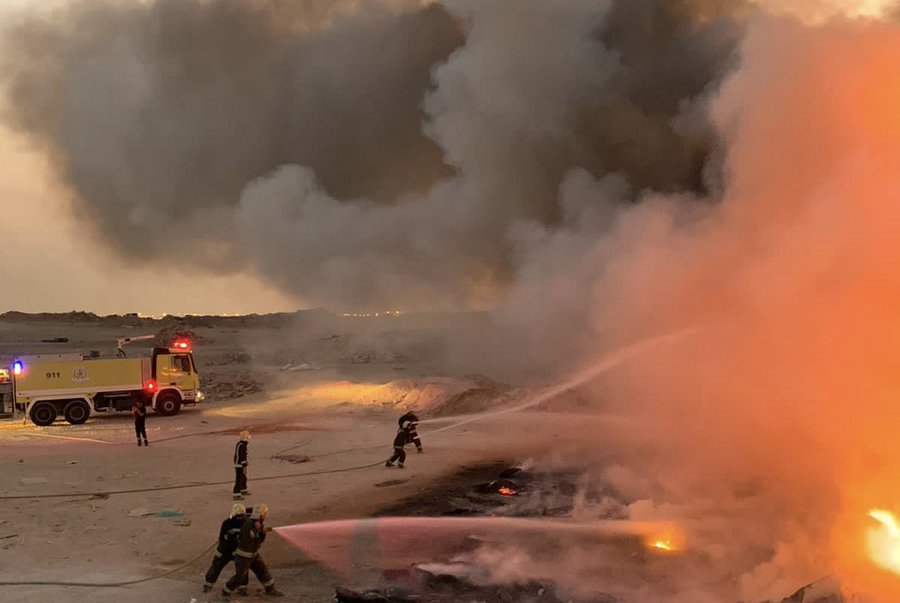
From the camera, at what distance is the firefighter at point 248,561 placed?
894cm

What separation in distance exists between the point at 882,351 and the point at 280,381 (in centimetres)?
3364

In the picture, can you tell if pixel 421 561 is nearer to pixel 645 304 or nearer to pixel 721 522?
pixel 721 522

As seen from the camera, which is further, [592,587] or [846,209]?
[846,209]

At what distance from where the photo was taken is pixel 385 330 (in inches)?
2295

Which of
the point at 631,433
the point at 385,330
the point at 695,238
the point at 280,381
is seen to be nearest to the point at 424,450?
the point at 631,433

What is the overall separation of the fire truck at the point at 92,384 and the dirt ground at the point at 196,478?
755 millimetres

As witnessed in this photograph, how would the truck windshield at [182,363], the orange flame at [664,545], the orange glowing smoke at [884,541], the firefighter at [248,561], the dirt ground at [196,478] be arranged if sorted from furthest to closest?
the truck windshield at [182,363]
the orange flame at [664,545]
the dirt ground at [196,478]
the orange glowing smoke at [884,541]
the firefighter at [248,561]

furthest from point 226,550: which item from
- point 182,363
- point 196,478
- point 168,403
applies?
point 182,363

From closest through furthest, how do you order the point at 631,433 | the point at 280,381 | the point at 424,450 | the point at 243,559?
1. the point at 243,559
2. the point at 424,450
3. the point at 631,433
4. the point at 280,381

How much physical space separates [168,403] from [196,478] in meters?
14.3

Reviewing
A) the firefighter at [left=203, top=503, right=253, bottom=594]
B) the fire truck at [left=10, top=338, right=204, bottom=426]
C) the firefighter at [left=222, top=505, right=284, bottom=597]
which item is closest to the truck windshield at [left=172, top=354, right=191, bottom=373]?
the fire truck at [left=10, top=338, right=204, bottom=426]

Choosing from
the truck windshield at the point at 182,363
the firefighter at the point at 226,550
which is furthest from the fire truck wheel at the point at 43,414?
the firefighter at the point at 226,550

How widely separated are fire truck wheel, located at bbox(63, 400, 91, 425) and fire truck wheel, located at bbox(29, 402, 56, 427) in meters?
0.45

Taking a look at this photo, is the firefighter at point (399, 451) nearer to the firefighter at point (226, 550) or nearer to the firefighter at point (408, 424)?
the firefighter at point (408, 424)
